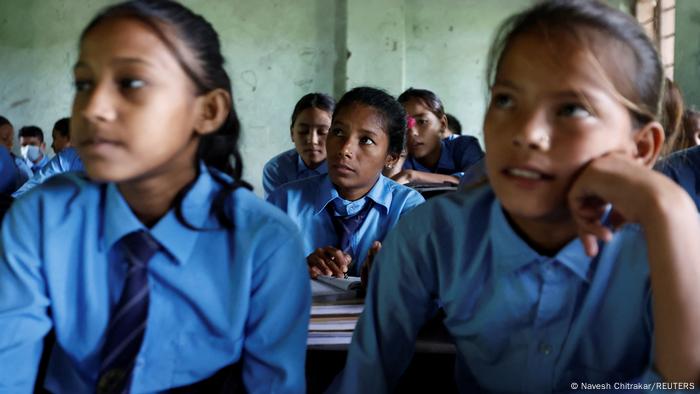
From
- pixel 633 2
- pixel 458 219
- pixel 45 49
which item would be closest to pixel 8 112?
pixel 45 49

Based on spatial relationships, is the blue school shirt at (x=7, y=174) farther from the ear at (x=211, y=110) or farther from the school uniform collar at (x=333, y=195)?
the ear at (x=211, y=110)

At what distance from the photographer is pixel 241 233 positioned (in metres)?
1.07

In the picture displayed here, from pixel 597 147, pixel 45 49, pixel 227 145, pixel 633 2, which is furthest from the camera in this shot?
pixel 45 49

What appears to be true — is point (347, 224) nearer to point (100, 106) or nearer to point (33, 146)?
point (100, 106)

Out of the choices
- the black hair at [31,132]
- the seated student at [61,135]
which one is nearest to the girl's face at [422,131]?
the seated student at [61,135]

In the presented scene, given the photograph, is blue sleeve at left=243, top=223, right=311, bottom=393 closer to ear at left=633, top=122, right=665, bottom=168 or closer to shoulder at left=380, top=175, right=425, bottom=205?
ear at left=633, top=122, right=665, bottom=168

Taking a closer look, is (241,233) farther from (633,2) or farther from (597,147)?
(633,2)

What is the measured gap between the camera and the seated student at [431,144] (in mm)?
3797

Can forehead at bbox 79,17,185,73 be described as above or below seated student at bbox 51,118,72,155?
above

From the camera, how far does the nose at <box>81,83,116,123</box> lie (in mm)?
957

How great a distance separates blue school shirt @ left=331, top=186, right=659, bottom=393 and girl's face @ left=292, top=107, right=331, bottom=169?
2.32 meters

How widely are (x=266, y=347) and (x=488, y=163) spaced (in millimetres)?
458

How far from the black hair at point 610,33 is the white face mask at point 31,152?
5.71m

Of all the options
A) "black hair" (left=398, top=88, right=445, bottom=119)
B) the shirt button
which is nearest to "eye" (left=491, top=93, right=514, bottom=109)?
the shirt button
